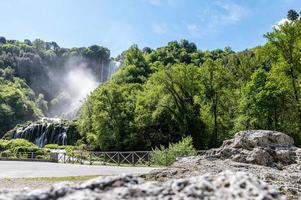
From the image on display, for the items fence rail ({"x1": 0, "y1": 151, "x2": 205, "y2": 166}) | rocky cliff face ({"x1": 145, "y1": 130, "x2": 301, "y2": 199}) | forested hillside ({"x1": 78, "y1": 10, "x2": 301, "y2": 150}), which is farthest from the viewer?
forested hillside ({"x1": 78, "y1": 10, "x2": 301, "y2": 150})

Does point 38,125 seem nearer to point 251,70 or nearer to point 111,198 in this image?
point 251,70

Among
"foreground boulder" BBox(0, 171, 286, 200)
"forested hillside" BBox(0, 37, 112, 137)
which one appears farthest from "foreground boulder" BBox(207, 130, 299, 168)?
"forested hillside" BBox(0, 37, 112, 137)

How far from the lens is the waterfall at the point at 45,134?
64.8m

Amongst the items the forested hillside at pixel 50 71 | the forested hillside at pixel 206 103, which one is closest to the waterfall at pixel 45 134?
the forested hillside at pixel 206 103

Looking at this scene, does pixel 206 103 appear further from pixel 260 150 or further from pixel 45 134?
pixel 260 150

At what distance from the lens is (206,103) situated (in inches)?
2015

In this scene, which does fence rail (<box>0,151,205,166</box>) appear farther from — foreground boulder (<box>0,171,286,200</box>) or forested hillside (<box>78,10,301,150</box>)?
foreground boulder (<box>0,171,286,200</box>)

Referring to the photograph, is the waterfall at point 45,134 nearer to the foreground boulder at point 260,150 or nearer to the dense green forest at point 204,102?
the dense green forest at point 204,102

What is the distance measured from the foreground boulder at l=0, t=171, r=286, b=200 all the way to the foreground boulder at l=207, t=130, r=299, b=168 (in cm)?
1375

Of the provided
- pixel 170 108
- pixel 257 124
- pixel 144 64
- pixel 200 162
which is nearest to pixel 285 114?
pixel 257 124

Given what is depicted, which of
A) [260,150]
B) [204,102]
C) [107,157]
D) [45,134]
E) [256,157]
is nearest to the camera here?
[256,157]

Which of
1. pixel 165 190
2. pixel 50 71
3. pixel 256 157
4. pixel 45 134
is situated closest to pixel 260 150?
pixel 256 157

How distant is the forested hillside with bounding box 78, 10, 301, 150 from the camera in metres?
37.2

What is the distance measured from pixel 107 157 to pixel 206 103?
17.8 meters
